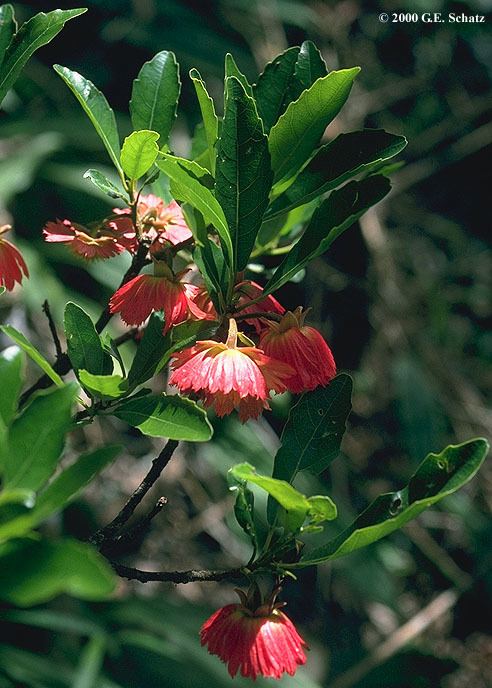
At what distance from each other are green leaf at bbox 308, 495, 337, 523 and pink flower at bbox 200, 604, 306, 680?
0.10 meters

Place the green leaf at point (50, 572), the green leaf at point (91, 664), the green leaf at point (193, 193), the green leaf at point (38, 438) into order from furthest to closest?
the green leaf at point (91, 664) < the green leaf at point (193, 193) < the green leaf at point (38, 438) < the green leaf at point (50, 572)

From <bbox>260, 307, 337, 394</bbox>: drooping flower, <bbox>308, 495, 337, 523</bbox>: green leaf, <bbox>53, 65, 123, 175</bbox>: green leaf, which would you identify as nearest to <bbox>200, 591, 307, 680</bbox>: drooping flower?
<bbox>308, 495, 337, 523</bbox>: green leaf

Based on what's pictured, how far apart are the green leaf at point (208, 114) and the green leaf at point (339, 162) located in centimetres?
8

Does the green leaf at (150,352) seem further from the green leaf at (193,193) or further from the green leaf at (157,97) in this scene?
the green leaf at (157,97)

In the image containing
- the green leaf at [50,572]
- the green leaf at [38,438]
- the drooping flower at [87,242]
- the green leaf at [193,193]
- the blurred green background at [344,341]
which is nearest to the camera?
the green leaf at [50,572]

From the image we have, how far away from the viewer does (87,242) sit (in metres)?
0.76

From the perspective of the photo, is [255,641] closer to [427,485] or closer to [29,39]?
[427,485]

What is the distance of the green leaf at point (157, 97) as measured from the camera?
808 mm

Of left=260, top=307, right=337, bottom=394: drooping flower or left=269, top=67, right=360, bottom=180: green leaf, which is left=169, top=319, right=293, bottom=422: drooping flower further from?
left=269, top=67, right=360, bottom=180: green leaf

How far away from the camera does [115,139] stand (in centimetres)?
80

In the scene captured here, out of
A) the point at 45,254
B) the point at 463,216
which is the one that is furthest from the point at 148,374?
the point at 463,216

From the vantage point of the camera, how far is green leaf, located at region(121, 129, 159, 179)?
670mm

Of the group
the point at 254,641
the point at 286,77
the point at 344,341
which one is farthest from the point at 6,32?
the point at 344,341

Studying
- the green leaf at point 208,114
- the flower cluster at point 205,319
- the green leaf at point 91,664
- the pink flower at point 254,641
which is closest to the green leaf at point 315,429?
the flower cluster at point 205,319
